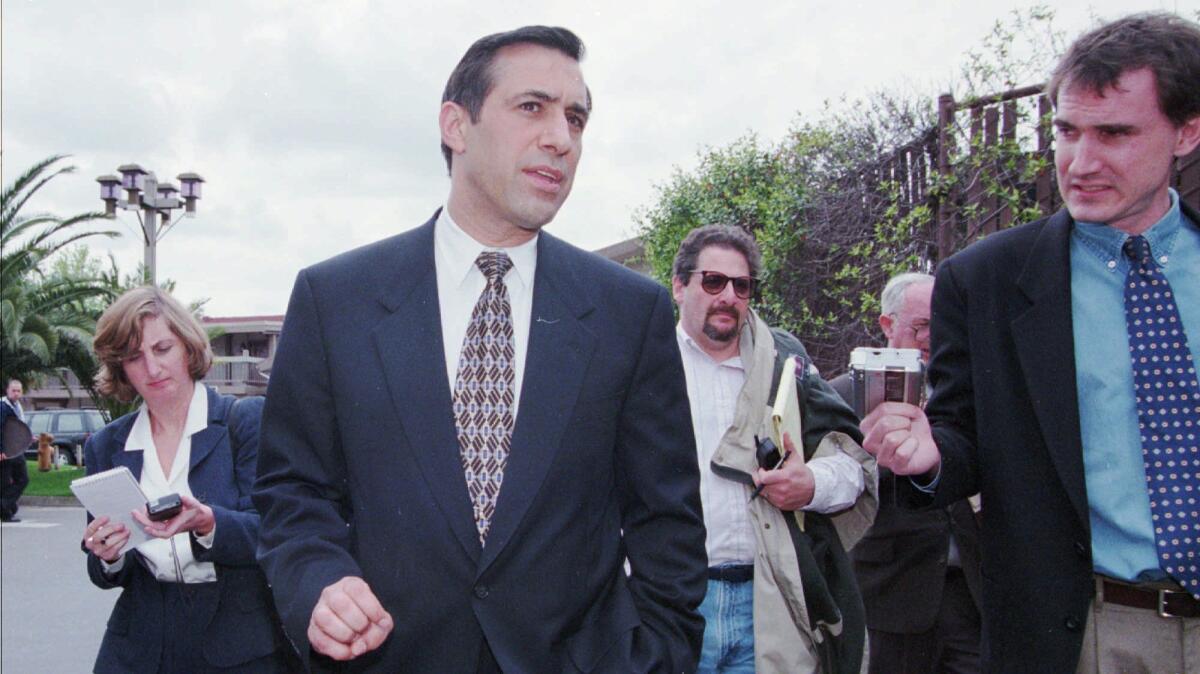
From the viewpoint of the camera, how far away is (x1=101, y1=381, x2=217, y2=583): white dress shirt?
3.60 m

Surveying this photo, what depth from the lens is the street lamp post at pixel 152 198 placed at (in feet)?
59.3

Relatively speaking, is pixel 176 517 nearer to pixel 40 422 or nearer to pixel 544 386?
pixel 544 386

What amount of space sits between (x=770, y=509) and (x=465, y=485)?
75.9 inches

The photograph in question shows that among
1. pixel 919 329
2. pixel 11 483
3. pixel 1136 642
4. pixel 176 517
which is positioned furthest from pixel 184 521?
pixel 11 483

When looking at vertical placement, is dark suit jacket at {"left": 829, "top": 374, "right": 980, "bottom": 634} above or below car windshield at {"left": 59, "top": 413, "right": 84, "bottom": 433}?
above

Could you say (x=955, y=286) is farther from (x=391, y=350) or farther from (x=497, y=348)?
(x=391, y=350)

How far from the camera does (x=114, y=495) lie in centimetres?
349

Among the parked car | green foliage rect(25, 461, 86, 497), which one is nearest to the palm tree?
green foliage rect(25, 461, 86, 497)

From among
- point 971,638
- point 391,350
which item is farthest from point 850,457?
point 391,350

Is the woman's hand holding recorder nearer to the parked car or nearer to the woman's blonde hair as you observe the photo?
the woman's blonde hair

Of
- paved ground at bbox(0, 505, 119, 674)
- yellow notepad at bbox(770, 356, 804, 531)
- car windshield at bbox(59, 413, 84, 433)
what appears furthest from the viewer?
car windshield at bbox(59, 413, 84, 433)

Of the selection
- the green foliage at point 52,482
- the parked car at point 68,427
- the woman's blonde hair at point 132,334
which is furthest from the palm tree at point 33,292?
the woman's blonde hair at point 132,334

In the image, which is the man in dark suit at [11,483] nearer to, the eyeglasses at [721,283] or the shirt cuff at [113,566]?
the shirt cuff at [113,566]

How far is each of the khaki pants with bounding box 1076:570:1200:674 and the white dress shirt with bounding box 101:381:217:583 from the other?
2.64 metres
